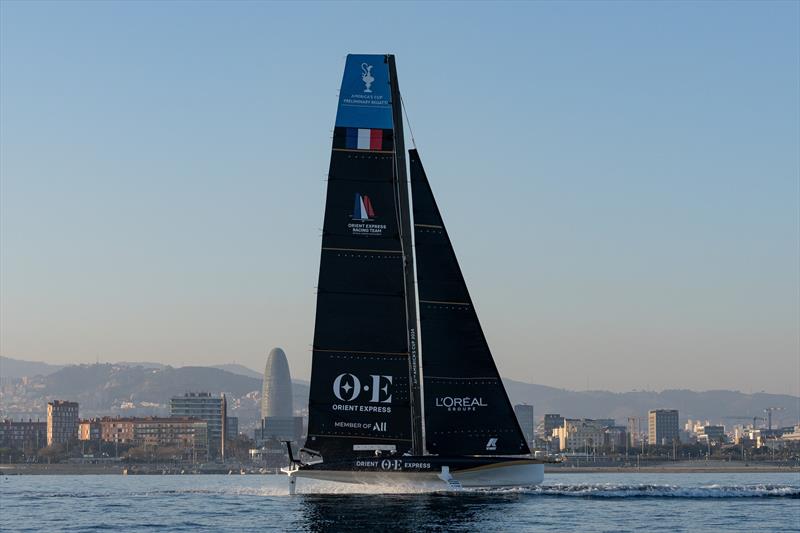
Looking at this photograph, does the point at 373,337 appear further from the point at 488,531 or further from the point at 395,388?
the point at 488,531

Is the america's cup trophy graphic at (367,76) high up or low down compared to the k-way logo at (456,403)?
up

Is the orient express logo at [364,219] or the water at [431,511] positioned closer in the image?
the water at [431,511]

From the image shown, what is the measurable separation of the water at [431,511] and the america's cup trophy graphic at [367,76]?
52.2 ft

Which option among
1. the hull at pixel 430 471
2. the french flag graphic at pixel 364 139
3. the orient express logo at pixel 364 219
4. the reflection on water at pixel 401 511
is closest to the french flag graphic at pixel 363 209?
the orient express logo at pixel 364 219

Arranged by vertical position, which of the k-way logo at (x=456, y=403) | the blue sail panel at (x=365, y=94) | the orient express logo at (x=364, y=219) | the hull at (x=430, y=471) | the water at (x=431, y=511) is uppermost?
the blue sail panel at (x=365, y=94)

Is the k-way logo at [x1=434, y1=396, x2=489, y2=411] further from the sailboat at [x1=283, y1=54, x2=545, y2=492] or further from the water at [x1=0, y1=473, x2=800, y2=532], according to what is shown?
the water at [x1=0, y1=473, x2=800, y2=532]

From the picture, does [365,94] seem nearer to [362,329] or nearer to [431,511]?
[362,329]

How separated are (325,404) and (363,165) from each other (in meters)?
9.58

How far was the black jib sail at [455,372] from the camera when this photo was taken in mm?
51125

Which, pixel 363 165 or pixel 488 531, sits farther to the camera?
pixel 363 165

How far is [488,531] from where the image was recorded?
38.0m

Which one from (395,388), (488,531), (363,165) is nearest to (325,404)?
(395,388)

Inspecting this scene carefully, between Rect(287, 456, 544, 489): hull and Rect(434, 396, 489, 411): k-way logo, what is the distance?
2.04 meters

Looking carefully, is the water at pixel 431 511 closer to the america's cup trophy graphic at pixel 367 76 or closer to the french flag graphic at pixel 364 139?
the french flag graphic at pixel 364 139
